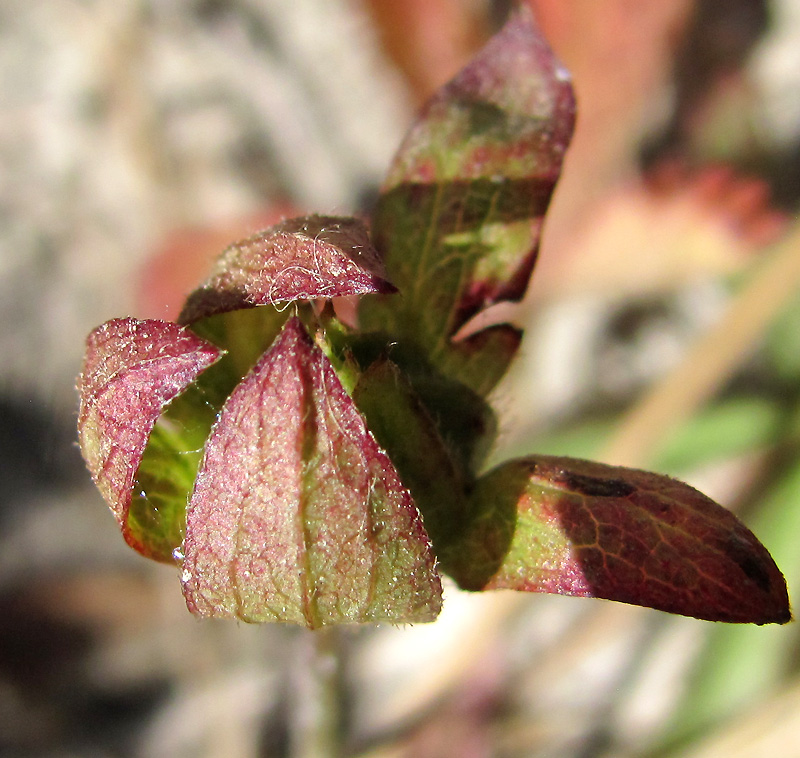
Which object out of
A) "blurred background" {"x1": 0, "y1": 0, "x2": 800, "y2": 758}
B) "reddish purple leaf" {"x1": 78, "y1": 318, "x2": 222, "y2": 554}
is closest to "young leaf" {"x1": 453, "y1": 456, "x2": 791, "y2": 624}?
"reddish purple leaf" {"x1": 78, "y1": 318, "x2": 222, "y2": 554}

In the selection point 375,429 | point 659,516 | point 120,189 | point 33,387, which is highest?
point 120,189

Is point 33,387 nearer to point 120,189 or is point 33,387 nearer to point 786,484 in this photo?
point 120,189

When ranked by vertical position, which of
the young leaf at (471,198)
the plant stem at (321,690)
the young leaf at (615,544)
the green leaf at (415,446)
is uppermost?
the young leaf at (471,198)

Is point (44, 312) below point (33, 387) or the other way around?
the other way around

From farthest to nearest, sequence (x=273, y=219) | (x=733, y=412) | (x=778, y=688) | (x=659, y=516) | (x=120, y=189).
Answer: (x=120, y=189)
(x=273, y=219)
(x=733, y=412)
(x=778, y=688)
(x=659, y=516)

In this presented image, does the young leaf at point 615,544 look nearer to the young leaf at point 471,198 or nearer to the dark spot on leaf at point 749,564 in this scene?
the dark spot on leaf at point 749,564

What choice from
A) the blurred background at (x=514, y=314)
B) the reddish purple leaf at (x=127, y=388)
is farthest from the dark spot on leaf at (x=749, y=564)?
the blurred background at (x=514, y=314)

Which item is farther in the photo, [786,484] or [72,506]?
[72,506]

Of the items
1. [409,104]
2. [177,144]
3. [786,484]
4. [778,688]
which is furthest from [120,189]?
[778,688]
